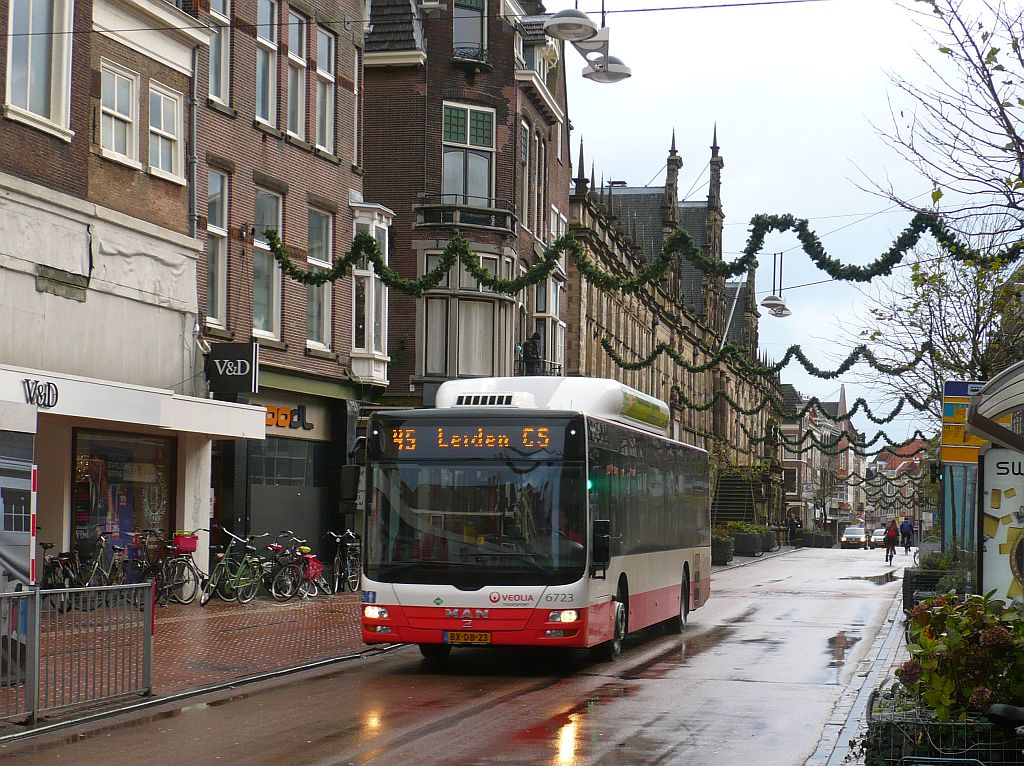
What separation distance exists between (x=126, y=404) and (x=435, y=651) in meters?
7.18

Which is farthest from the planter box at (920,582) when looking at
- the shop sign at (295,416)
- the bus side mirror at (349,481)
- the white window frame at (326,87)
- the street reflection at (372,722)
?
the white window frame at (326,87)

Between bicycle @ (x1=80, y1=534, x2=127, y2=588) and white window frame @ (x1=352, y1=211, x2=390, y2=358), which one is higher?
white window frame @ (x1=352, y1=211, x2=390, y2=358)

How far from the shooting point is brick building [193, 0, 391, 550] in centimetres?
2723

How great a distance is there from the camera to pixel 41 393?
1955 cm

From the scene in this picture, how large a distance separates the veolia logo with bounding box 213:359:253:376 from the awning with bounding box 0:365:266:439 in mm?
539

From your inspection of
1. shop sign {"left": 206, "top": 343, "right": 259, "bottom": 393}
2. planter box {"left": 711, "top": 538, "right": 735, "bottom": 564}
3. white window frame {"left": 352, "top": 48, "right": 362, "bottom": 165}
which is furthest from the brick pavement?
planter box {"left": 711, "top": 538, "right": 735, "bottom": 564}

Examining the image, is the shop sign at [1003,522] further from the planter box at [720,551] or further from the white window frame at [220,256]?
the planter box at [720,551]

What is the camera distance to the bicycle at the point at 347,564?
1128 inches

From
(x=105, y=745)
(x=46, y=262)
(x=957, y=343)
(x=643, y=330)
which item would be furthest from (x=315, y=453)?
(x=643, y=330)

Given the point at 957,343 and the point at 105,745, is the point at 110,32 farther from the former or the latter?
the point at 957,343

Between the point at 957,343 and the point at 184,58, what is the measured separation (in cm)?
1641

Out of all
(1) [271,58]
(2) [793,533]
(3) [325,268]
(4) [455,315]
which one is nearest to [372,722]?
(1) [271,58]

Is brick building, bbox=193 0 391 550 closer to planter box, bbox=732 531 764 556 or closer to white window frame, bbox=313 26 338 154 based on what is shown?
white window frame, bbox=313 26 338 154

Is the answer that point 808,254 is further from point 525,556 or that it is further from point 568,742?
point 568,742
